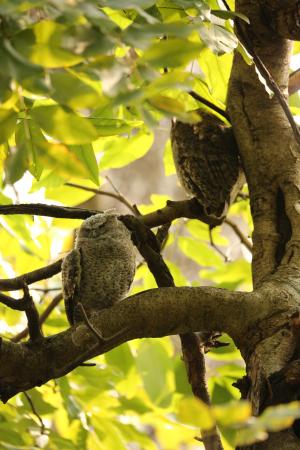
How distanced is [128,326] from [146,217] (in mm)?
350

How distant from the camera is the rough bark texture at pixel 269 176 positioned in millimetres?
938

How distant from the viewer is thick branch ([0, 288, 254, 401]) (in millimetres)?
840

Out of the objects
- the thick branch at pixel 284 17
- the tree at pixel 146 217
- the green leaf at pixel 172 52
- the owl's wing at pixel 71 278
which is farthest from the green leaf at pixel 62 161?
the thick branch at pixel 284 17

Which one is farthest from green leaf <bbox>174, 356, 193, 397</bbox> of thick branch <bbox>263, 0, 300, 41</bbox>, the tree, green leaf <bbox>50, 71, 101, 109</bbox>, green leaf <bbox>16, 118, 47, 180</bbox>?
green leaf <bbox>50, 71, 101, 109</bbox>

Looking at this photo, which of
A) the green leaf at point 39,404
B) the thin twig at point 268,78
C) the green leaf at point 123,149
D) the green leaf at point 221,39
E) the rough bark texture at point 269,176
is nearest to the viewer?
the green leaf at point 221,39

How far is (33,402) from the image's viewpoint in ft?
4.44

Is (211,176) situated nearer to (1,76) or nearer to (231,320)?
(231,320)

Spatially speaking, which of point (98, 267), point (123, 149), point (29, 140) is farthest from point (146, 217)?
point (29, 140)

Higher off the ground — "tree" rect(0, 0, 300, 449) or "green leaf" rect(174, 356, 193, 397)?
"tree" rect(0, 0, 300, 449)

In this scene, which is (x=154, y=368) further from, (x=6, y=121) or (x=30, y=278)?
(x=6, y=121)

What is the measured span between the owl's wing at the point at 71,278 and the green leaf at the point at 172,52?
0.61 m

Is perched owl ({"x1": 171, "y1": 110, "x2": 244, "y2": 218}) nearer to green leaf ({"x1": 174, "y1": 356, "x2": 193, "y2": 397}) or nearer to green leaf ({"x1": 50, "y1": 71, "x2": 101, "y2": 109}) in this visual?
green leaf ({"x1": 174, "y1": 356, "x2": 193, "y2": 397})

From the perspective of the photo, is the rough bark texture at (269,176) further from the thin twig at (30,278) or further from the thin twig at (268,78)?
the thin twig at (30,278)

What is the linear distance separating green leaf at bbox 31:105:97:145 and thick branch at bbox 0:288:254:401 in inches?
12.0
